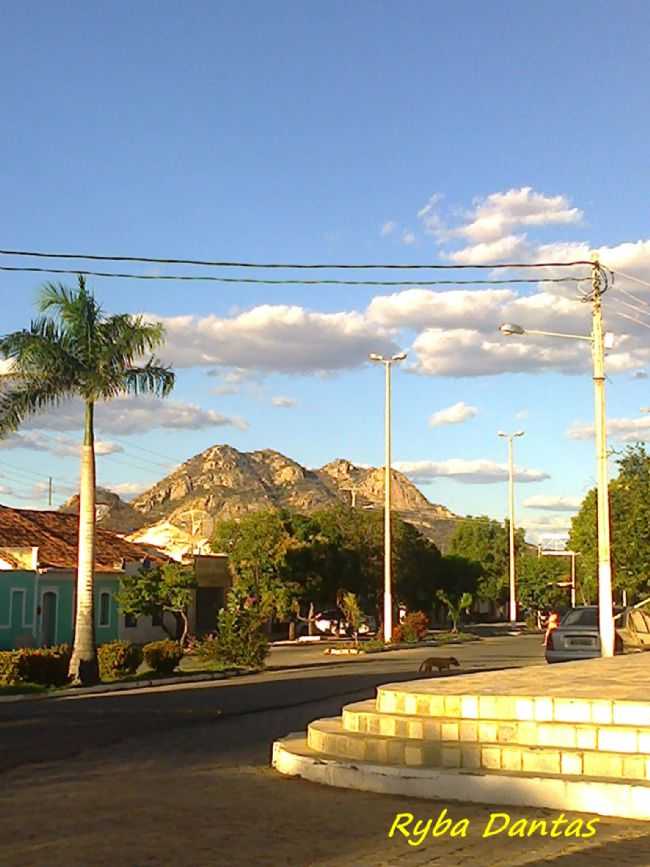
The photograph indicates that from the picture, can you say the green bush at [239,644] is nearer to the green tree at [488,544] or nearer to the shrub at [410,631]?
the shrub at [410,631]

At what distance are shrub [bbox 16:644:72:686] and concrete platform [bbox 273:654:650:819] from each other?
16076 mm

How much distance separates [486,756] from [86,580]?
63.5 ft

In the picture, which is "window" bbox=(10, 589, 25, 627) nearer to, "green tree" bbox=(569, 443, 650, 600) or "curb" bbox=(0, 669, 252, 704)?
"curb" bbox=(0, 669, 252, 704)

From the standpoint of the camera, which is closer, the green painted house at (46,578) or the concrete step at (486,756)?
the concrete step at (486,756)

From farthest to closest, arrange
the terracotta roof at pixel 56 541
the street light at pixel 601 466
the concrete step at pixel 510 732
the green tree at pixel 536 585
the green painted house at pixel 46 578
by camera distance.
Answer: the green tree at pixel 536 585, the terracotta roof at pixel 56 541, the green painted house at pixel 46 578, the street light at pixel 601 466, the concrete step at pixel 510 732

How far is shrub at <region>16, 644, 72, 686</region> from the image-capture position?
27.8 meters

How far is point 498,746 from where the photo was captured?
10914 mm

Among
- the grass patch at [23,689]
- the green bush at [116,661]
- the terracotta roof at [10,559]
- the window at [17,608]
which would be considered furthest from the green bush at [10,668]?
the terracotta roof at [10,559]

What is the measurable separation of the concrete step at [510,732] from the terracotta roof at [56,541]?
3375cm

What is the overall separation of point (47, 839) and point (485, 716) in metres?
4.72

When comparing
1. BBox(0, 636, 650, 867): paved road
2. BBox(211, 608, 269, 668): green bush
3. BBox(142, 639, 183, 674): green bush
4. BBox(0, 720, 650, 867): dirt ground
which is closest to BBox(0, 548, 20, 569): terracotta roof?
BBox(211, 608, 269, 668): green bush

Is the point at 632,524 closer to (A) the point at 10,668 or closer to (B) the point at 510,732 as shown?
(A) the point at 10,668

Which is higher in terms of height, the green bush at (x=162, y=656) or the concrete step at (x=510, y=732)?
the concrete step at (x=510, y=732)

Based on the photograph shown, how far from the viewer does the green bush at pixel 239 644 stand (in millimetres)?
33156
